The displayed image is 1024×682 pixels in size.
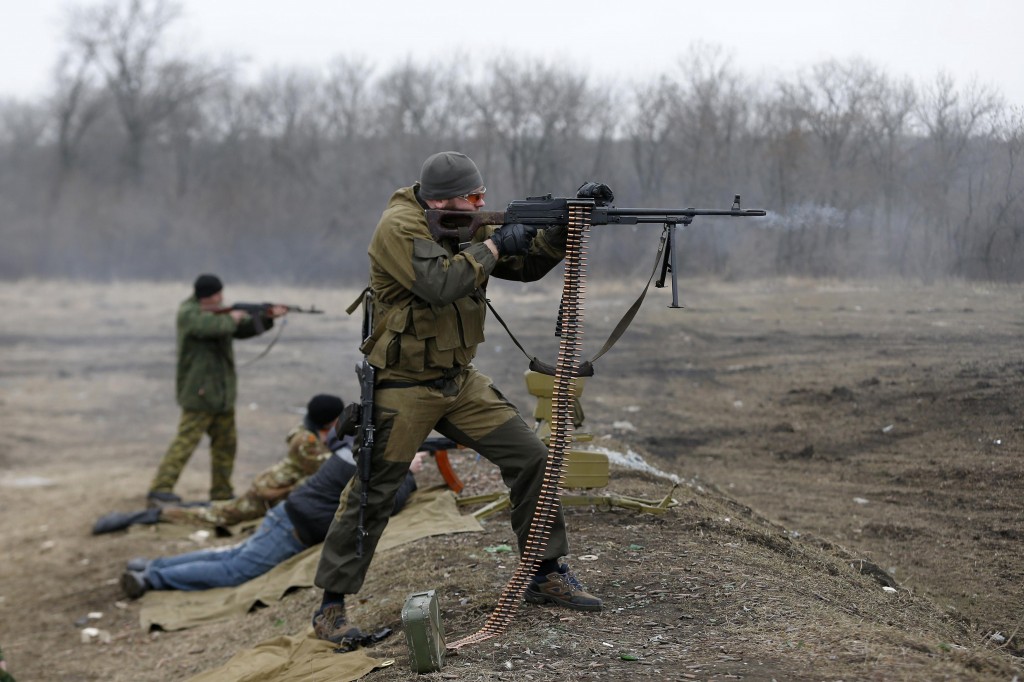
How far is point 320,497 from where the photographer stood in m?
6.66

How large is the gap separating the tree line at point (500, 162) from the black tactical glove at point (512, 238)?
12.8 ft

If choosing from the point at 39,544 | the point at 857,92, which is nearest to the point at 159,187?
the point at 39,544

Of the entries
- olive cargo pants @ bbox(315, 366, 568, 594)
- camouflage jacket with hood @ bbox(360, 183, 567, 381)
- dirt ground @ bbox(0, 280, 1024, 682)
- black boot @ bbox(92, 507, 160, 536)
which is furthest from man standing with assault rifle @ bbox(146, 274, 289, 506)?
camouflage jacket with hood @ bbox(360, 183, 567, 381)

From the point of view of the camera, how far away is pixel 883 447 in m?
→ 8.39

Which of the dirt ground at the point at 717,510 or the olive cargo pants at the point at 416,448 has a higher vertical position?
the olive cargo pants at the point at 416,448

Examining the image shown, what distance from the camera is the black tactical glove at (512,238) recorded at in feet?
14.8

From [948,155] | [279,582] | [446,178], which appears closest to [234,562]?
[279,582]

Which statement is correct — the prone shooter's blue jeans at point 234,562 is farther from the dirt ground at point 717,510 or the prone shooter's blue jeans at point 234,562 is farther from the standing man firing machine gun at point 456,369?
the standing man firing machine gun at point 456,369

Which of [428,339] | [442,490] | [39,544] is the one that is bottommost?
[39,544]

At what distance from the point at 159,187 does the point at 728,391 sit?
17717mm

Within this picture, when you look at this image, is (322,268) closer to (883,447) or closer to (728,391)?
(728,391)

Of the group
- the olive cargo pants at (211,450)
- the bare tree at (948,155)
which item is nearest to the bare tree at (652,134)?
the bare tree at (948,155)

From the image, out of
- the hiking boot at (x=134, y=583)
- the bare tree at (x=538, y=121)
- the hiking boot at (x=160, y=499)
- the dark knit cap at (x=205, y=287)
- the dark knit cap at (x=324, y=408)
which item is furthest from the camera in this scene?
the bare tree at (x=538, y=121)

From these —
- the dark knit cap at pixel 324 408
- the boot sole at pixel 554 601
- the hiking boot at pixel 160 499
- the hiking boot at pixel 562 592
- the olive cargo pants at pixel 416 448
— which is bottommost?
the hiking boot at pixel 160 499
